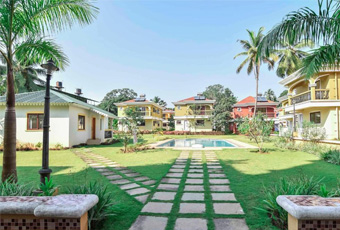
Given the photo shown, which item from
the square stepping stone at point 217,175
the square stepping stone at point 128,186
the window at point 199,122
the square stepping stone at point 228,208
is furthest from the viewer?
the window at point 199,122

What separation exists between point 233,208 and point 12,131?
17.3 feet

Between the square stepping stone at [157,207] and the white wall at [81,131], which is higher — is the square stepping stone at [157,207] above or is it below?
below

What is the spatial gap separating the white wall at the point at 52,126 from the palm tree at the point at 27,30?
9350mm

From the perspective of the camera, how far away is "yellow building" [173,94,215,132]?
35487mm

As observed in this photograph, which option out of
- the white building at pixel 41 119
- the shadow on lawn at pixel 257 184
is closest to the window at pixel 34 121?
the white building at pixel 41 119

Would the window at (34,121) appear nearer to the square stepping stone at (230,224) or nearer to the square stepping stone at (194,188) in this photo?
the square stepping stone at (194,188)

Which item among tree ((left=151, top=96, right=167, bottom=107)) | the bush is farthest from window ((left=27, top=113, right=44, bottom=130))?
tree ((left=151, top=96, right=167, bottom=107))

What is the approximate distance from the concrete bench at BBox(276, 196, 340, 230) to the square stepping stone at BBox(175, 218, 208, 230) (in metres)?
1.26

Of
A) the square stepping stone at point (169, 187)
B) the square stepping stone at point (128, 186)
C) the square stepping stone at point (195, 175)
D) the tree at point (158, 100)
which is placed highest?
the tree at point (158, 100)

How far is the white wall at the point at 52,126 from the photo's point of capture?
14102 mm

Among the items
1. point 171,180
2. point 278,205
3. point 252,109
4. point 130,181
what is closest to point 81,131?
point 130,181

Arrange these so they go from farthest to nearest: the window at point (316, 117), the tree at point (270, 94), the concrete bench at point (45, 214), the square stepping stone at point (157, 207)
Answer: the tree at point (270, 94) → the window at point (316, 117) → the square stepping stone at point (157, 207) → the concrete bench at point (45, 214)

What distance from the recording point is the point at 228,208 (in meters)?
3.73

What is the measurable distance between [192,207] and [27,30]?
6.09 metres
